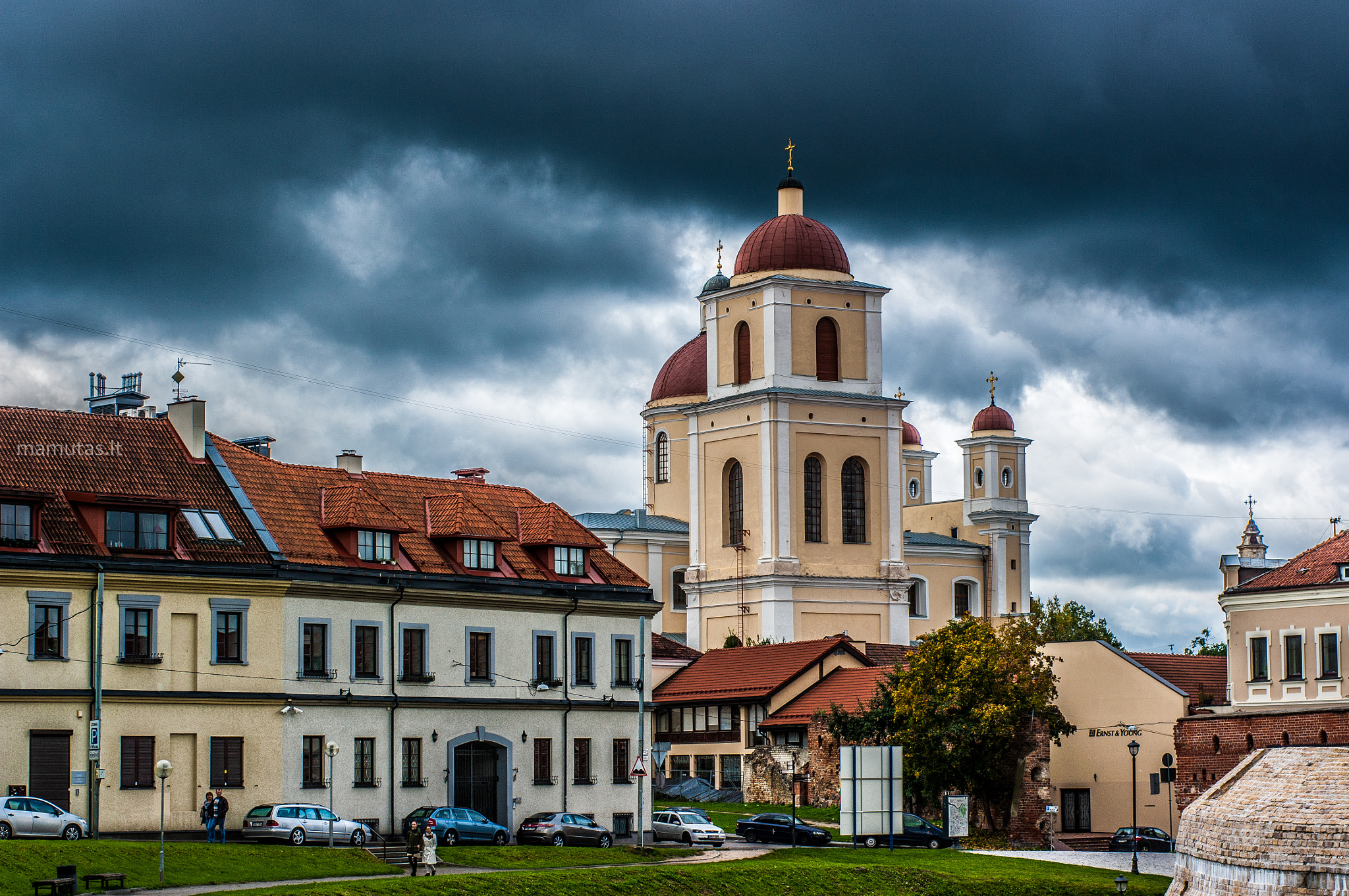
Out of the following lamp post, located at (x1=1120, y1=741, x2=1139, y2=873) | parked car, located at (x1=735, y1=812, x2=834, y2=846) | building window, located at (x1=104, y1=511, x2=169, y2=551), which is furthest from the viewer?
parked car, located at (x1=735, y1=812, x2=834, y2=846)

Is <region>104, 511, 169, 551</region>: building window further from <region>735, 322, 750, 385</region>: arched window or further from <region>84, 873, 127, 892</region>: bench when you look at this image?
<region>735, 322, 750, 385</region>: arched window

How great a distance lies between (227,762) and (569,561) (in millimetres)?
12929

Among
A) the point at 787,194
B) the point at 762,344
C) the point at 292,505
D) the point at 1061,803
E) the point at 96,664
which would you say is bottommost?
the point at 1061,803

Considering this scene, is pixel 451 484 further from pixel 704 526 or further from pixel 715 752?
pixel 704 526

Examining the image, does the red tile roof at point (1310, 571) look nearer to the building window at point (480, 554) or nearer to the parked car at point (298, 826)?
the building window at point (480, 554)

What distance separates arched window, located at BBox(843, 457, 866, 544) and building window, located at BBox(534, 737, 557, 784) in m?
51.5

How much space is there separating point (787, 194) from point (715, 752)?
41801 millimetres

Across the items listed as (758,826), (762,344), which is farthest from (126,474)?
(762,344)

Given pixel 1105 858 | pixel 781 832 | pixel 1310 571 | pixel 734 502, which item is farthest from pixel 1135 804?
pixel 734 502

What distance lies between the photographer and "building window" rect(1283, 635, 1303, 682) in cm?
5850

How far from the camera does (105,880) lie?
124ft

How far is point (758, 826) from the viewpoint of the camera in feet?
197

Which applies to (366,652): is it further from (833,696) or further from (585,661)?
(833,696)

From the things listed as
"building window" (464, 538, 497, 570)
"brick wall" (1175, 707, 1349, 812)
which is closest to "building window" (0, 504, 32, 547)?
"building window" (464, 538, 497, 570)
